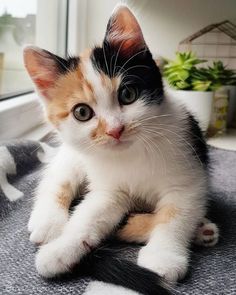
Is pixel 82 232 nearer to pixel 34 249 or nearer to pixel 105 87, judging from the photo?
pixel 34 249

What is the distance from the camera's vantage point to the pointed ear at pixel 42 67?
2.45ft

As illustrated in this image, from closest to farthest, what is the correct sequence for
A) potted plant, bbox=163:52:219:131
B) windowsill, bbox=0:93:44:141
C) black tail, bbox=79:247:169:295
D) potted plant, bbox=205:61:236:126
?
1. black tail, bbox=79:247:169:295
2. windowsill, bbox=0:93:44:141
3. potted plant, bbox=163:52:219:131
4. potted plant, bbox=205:61:236:126

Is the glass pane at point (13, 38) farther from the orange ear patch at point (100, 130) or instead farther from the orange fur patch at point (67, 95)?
the orange ear patch at point (100, 130)

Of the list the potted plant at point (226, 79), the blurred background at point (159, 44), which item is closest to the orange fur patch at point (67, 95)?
the blurred background at point (159, 44)

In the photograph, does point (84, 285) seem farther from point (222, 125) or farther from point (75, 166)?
point (222, 125)

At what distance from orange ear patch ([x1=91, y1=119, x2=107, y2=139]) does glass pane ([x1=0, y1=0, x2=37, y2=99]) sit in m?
0.64

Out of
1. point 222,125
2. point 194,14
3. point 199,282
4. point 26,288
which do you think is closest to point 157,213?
point 199,282

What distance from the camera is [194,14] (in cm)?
190

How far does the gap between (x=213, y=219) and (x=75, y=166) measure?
32 centimetres

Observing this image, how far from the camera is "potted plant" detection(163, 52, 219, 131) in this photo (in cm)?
149

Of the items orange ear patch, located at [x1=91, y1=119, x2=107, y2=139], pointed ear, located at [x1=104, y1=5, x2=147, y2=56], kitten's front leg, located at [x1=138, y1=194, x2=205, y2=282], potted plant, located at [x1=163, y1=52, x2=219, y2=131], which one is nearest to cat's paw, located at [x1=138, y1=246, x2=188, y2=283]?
kitten's front leg, located at [x1=138, y1=194, x2=205, y2=282]

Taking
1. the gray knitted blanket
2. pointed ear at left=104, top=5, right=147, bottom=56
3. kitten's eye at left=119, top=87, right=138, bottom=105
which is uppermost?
pointed ear at left=104, top=5, right=147, bottom=56

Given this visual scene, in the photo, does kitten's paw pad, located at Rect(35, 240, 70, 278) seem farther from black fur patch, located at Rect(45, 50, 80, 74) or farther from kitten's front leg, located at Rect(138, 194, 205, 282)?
black fur patch, located at Rect(45, 50, 80, 74)

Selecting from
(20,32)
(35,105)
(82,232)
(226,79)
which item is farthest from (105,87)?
(226,79)
